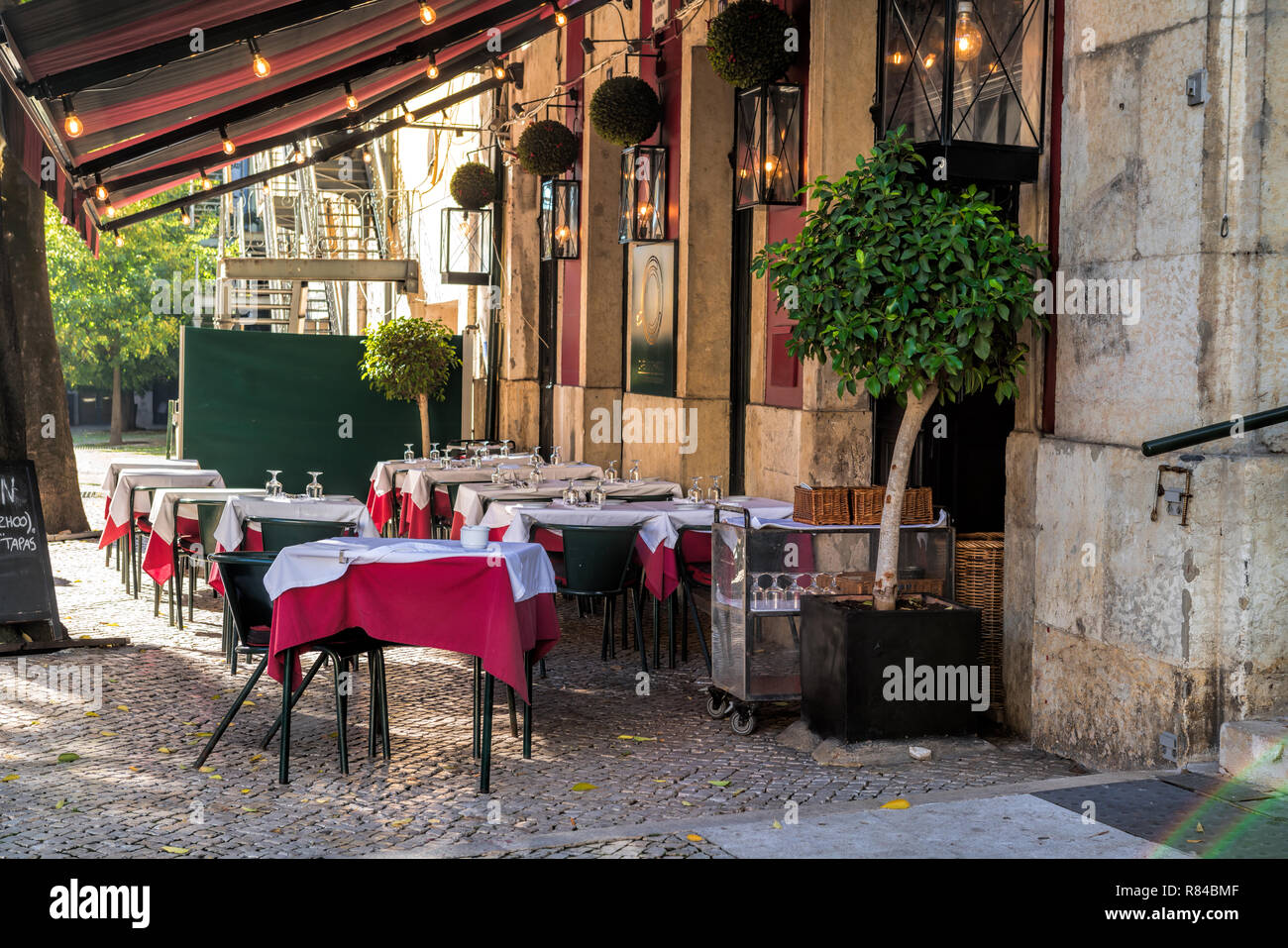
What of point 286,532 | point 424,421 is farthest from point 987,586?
point 424,421

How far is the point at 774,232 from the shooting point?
374 inches

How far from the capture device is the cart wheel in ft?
22.0

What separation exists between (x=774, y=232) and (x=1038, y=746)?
455 cm

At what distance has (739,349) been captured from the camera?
1077 centimetres

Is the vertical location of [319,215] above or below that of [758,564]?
above

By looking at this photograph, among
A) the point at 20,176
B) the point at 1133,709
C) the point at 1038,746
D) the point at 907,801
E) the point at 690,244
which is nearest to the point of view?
the point at 907,801

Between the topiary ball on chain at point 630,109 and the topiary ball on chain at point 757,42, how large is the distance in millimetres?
2722

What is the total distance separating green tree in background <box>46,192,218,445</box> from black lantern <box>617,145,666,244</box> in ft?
64.7

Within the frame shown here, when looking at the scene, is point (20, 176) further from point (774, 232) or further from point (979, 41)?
point (979, 41)

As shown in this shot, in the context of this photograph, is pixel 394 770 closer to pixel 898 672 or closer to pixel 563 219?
pixel 898 672

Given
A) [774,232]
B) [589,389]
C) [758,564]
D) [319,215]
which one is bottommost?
[758,564]

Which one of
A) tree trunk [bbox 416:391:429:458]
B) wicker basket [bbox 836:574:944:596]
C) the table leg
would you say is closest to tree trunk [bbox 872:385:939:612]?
wicker basket [bbox 836:574:944:596]

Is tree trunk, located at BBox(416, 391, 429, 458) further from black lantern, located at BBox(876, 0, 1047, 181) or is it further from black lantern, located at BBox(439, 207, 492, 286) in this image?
black lantern, located at BBox(876, 0, 1047, 181)
